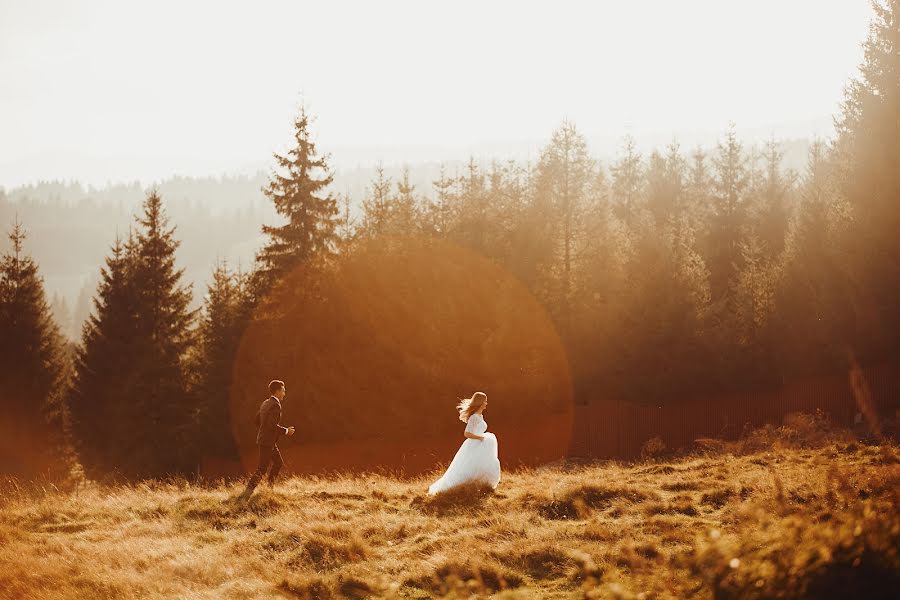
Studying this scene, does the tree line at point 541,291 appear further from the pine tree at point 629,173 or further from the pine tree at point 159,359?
the pine tree at point 629,173

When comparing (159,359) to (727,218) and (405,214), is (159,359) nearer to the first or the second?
(405,214)

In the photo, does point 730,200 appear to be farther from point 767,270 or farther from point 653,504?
point 653,504

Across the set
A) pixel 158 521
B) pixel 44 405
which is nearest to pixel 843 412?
pixel 158 521

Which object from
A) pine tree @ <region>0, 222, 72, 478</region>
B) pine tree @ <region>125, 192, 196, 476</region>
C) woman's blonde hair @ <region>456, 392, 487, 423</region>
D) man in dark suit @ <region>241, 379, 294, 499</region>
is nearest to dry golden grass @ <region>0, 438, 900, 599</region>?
man in dark suit @ <region>241, 379, 294, 499</region>

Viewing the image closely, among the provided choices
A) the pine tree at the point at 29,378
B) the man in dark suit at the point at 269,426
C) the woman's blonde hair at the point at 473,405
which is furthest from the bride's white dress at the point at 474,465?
the pine tree at the point at 29,378

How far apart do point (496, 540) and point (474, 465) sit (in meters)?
3.81

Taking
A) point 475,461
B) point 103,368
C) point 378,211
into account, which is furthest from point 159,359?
point 475,461

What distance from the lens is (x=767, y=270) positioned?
30094mm

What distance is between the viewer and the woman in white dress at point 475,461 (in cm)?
1272

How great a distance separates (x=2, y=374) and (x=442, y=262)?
25513 mm

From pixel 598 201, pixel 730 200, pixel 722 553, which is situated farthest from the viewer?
pixel 730 200

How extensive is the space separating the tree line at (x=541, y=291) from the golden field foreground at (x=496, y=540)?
14.3m

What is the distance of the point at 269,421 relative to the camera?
1350 centimetres

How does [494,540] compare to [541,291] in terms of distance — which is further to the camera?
[541,291]
